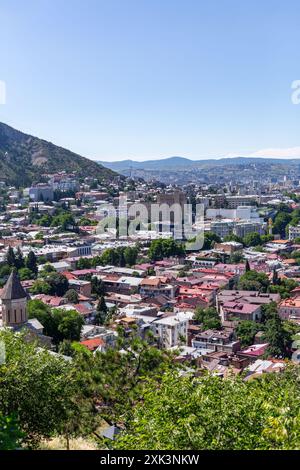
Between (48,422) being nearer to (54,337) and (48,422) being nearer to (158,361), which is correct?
(158,361)

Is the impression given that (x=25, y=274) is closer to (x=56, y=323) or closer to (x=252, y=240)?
(x=56, y=323)

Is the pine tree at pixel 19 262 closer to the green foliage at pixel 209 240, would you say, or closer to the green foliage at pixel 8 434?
the green foliage at pixel 209 240

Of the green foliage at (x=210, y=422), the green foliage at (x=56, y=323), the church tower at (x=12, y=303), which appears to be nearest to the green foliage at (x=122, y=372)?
the green foliage at (x=210, y=422)

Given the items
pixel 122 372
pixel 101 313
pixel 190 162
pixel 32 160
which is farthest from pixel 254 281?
pixel 190 162

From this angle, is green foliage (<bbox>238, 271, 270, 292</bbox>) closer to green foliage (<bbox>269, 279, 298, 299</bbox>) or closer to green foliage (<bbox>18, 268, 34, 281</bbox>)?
green foliage (<bbox>269, 279, 298, 299</bbox>)

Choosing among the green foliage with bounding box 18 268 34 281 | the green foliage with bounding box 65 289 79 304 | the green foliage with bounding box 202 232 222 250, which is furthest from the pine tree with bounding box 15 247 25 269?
the green foliage with bounding box 202 232 222 250
